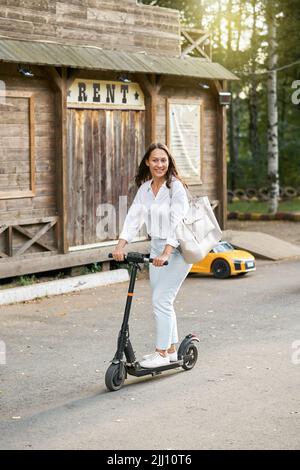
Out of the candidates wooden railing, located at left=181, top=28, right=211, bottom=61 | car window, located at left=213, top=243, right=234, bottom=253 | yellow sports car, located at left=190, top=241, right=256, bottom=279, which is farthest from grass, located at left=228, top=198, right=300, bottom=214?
yellow sports car, located at left=190, top=241, right=256, bottom=279

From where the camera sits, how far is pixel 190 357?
31.2 feet

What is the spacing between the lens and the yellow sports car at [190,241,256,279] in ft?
54.0

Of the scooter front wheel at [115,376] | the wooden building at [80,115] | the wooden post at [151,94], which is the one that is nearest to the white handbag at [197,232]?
the scooter front wheel at [115,376]

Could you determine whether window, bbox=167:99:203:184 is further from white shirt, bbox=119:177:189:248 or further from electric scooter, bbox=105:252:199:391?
electric scooter, bbox=105:252:199:391

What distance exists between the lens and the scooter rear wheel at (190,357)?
9.40 m

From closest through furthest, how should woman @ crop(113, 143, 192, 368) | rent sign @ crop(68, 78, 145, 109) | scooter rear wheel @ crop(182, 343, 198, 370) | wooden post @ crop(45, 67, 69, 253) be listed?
woman @ crop(113, 143, 192, 368)
scooter rear wheel @ crop(182, 343, 198, 370)
wooden post @ crop(45, 67, 69, 253)
rent sign @ crop(68, 78, 145, 109)

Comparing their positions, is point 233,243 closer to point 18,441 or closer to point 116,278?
point 116,278

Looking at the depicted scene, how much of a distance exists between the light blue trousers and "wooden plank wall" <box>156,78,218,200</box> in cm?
984

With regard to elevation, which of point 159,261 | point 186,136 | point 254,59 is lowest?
point 159,261

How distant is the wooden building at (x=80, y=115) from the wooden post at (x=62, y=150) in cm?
2

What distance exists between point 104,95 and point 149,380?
28.6ft

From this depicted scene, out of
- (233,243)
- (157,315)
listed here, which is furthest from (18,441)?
(233,243)

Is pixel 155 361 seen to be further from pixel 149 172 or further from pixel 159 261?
pixel 149 172

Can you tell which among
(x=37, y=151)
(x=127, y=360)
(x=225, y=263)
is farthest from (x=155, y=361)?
(x=225, y=263)
